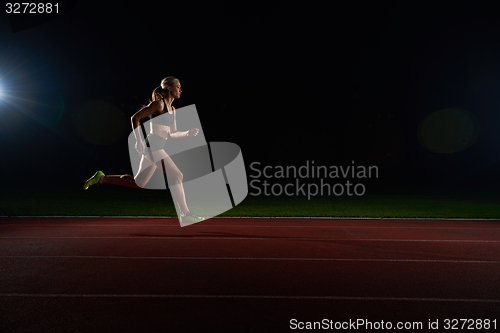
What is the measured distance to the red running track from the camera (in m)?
2.88

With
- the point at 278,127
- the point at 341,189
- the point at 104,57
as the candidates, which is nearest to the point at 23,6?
the point at 104,57

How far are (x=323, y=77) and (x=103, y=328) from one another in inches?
1031

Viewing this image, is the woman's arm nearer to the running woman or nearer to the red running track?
the running woman

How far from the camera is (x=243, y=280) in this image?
3926 millimetres

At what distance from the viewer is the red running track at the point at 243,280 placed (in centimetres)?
288

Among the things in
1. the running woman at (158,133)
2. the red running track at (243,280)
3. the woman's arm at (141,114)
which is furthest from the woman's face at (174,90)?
the red running track at (243,280)

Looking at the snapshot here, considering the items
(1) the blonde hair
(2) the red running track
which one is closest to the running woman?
(1) the blonde hair

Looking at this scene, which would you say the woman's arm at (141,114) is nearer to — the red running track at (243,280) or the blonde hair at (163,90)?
the blonde hair at (163,90)

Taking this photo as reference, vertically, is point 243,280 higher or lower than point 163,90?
lower

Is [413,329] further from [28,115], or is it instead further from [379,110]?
[28,115]

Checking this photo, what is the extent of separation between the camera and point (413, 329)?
274cm

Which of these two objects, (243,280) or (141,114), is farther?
(141,114)

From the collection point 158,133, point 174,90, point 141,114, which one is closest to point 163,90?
point 174,90

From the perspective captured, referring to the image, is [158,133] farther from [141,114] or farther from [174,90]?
[174,90]
